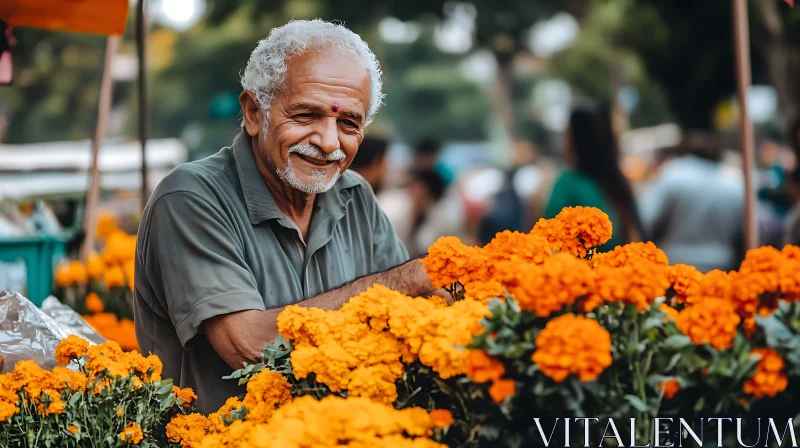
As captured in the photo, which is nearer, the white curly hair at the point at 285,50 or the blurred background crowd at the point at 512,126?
the white curly hair at the point at 285,50

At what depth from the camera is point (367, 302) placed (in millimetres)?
2092

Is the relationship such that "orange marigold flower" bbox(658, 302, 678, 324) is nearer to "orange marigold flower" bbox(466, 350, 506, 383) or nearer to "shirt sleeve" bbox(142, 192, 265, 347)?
"orange marigold flower" bbox(466, 350, 506, 383)

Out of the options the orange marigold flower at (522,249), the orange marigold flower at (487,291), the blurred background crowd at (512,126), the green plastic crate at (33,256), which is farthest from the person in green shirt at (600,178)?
the orange marigold flower at (487,291)

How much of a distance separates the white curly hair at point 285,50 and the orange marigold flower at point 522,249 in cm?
80

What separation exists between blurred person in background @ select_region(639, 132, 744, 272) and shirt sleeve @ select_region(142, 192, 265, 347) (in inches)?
188

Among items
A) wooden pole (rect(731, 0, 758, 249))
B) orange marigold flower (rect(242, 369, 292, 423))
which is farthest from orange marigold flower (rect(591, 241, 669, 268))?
wooden pole (rect(731, 0, 758, 249))

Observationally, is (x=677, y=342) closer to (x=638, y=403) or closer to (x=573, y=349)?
(x=638, y=403)

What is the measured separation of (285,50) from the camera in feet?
8.85

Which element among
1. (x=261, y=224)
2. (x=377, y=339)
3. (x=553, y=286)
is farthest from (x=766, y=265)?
(x=261, y=224)

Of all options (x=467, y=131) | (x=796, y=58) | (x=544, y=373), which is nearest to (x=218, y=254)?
(x=544, y=373)

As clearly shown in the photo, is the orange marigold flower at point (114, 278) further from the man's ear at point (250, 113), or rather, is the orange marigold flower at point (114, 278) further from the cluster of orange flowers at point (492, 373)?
the cluster of orange flowers at point (492, 373)

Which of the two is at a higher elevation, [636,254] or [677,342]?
[636,254]

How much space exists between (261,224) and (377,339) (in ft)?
2.67

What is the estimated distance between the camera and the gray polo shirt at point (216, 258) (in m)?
2.51
